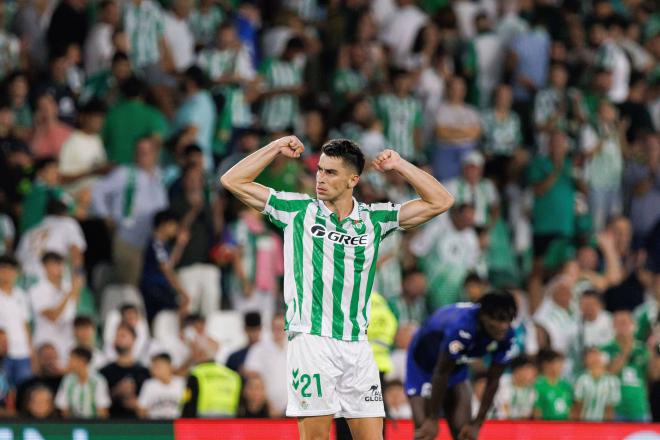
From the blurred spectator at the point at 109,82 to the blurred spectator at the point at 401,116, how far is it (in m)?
3.07

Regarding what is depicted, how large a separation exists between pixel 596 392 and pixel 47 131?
243 inches

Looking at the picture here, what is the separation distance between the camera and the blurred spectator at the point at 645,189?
17.8m

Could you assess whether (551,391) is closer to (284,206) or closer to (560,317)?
(560,317)

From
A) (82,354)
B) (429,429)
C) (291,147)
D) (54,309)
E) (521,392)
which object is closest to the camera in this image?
(291,147)

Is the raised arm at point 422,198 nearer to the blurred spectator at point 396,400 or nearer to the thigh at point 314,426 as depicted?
the thigh at point 314,426

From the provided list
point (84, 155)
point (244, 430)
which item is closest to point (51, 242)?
point (84, 155)

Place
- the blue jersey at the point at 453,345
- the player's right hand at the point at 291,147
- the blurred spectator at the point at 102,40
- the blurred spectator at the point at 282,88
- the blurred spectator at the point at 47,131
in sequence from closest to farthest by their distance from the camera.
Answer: the player's right hand at the point at 291,147, the blue jersey at the point at 453,345, the blurred spectator at the point at 47,131, the blurred spectator at the point at 102,40, the blurred spectator at the point at 282,88

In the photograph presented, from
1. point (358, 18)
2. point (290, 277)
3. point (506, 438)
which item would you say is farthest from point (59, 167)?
point (290, 277)

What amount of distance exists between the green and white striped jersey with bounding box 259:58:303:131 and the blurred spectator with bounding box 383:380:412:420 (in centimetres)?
422

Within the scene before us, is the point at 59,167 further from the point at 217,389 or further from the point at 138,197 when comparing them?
the point at 217,389

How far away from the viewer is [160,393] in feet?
44.6

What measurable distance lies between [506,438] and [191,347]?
4168 mm

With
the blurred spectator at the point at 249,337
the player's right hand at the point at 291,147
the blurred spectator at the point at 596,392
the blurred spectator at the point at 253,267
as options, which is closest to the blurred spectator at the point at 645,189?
the blurred spectator at the point at 596,392

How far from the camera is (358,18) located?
18.2 metres
